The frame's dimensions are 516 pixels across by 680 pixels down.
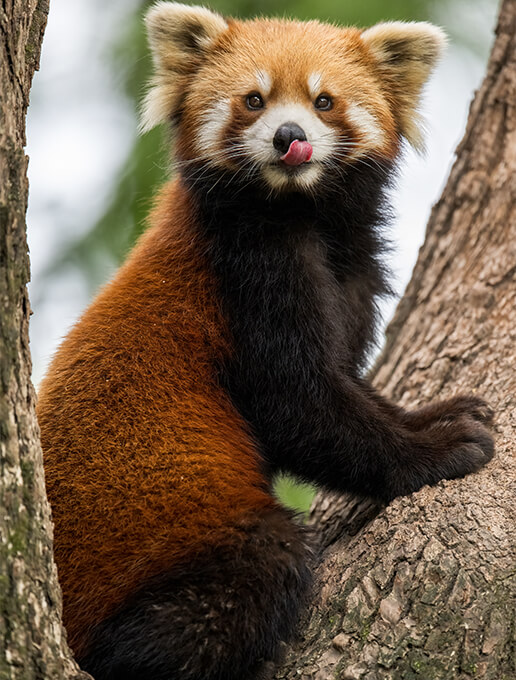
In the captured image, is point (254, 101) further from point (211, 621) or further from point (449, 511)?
point (211, 621)

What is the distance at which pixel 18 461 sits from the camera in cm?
215

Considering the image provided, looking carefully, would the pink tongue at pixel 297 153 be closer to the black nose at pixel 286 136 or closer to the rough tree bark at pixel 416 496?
the black nose at pixel 286 136

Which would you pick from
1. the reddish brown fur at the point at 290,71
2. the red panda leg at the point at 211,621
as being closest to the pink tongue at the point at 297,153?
the reddish brown fur at the point at 290,71

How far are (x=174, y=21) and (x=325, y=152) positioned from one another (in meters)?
1.13

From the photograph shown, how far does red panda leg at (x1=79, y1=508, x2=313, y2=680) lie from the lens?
113 inches

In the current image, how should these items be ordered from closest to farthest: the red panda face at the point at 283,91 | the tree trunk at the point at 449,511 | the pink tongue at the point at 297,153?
the tree trunk at the point at 449,511 → the pink tongue at the point at 297,153 → the red panda face at the point at 283,91

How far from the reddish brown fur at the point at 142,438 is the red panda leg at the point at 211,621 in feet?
0.24

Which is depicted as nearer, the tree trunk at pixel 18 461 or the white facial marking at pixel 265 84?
the tree trunk at pixel 18 461

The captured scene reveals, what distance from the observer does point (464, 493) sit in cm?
339

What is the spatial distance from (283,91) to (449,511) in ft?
6.83

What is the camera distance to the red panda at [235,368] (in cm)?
301

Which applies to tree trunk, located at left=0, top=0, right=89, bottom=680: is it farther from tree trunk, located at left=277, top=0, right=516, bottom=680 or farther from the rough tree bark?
tree trunk, located at left=277, top=0, right=516, bottom=680

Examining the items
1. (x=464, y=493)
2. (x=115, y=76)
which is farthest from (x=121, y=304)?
(x=115, y=76)

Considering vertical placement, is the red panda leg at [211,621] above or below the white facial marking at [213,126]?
below
